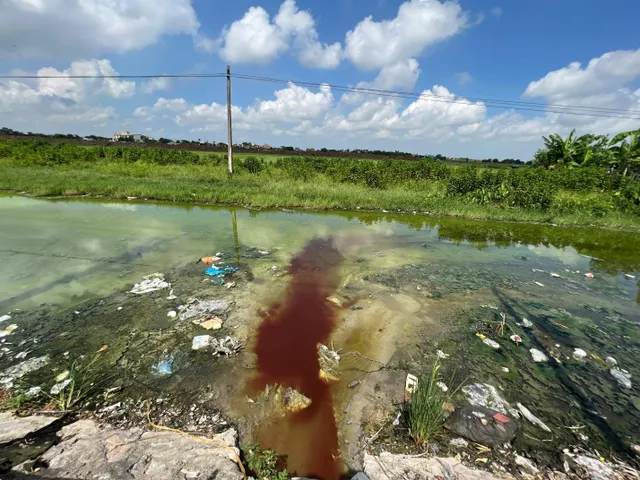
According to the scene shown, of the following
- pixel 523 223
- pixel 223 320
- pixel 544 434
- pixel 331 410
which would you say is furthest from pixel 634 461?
pixel 523 223

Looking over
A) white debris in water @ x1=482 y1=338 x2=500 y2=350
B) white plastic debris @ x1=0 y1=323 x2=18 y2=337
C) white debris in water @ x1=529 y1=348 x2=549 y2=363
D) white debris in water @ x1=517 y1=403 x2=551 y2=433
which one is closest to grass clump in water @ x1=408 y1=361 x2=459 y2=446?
white debris in water @ x1=517 y1=403 x2=551 y2=433

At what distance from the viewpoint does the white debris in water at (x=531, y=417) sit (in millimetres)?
2281

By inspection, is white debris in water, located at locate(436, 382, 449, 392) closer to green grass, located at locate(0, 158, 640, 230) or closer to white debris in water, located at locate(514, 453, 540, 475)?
white debris in water, located at locate(514, 453, 540, 475)

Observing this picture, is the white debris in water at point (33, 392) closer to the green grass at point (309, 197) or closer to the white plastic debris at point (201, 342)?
the white plastic debris at point (201, 342)

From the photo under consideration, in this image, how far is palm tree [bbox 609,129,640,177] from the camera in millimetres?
12844

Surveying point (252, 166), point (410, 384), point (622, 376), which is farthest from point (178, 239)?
point (252, 166)

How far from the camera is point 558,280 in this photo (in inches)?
206

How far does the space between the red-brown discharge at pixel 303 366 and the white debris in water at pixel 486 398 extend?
118 centimetres

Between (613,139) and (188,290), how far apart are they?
61.4 ft

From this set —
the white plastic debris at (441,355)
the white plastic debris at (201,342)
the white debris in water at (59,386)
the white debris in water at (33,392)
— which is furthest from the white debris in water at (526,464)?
the white debris in water at (33,392)

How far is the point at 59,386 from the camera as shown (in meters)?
2.40

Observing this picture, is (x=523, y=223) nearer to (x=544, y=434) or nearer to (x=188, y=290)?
(x=544, y=434)

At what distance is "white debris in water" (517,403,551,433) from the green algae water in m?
0.06

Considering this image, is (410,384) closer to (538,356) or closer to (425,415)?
(425,415)
